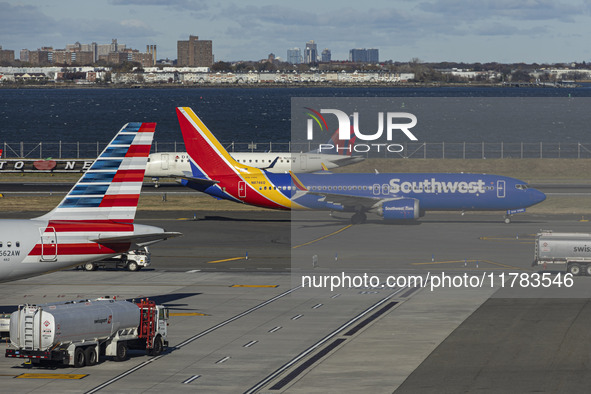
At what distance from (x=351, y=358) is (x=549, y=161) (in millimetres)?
98307

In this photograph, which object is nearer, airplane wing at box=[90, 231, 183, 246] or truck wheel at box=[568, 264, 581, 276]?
airplane wing at box=[90, 231, 183, 246]

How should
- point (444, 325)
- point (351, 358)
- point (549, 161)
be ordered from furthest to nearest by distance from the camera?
point (549, 161) → point (444, 325) → point (351, 358)

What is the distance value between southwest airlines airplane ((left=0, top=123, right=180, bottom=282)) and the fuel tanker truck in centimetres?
526

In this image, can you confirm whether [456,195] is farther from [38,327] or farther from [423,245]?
[38,327]

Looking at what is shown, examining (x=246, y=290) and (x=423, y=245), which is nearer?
(x=246, y=290)

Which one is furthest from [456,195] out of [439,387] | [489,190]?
[439,387]

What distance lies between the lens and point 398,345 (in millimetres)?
42969

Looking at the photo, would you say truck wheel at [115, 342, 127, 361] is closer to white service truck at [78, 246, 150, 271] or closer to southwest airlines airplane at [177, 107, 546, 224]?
white service truck at [78, 246, 150, 271]

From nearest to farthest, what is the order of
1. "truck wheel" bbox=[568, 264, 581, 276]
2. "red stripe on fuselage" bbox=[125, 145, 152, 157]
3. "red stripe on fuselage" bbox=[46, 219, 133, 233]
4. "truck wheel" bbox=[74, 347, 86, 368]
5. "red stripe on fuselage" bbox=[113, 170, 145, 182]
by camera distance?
"truck wheel" bbox=[74, 347, 86, 368], "red stripe on fuselage" bbox=[46, 219, 133, 233], "red stripe on fuselage" bbox=[113, 170, 145, 182], "red stripe on fuselage" bbox=[125, 145, 152, 157], "truck wheel" bbox=[568, 264, 581, 276]

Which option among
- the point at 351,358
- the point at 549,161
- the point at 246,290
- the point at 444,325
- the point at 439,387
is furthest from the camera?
the point at 549,161

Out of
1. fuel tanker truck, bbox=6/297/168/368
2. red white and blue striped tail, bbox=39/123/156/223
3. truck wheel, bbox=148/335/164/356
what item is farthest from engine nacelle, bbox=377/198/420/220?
truck wheel, bbox=148/335/164/356

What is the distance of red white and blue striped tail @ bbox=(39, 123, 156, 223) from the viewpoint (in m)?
46.2

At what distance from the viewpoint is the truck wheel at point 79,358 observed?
127ft

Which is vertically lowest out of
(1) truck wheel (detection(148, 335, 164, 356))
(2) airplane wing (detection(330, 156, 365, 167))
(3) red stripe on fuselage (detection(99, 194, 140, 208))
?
(1) truck wheel (detection(148, 335, 164, 356))
